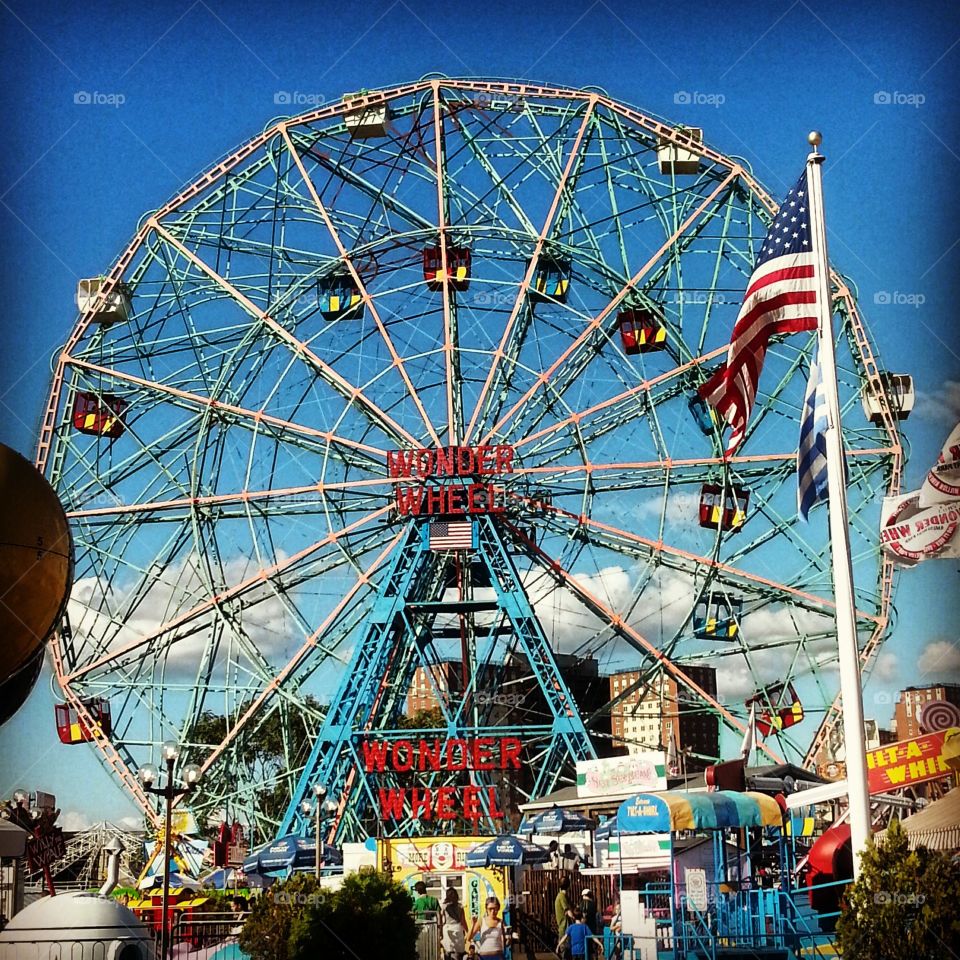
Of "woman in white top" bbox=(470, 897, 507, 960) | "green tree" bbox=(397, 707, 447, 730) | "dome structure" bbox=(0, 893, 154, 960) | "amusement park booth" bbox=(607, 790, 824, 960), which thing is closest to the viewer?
"dome structure" bbox=(0, 893, 154, 960)

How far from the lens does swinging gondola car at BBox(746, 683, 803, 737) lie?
3884cm

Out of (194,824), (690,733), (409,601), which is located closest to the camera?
(409,601)

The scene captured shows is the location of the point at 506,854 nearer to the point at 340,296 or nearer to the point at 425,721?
the point at 340,296

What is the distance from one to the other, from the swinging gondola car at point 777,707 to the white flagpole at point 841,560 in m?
23.1

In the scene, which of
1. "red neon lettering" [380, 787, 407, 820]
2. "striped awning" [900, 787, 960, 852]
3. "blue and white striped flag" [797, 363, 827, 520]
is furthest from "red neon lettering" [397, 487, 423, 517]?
"blue and white striped flag" [797, 363, 827, 520]

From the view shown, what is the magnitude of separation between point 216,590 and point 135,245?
35.8 ft

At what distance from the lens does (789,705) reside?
39.4 m

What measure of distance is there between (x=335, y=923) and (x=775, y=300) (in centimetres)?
863

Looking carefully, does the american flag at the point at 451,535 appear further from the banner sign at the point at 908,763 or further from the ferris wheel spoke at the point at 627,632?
the banner sign at the point at 908,763

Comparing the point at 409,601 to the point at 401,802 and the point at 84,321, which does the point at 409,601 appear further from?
the point at 84,321

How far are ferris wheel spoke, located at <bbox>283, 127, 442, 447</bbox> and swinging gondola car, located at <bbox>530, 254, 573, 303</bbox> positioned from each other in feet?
13.6

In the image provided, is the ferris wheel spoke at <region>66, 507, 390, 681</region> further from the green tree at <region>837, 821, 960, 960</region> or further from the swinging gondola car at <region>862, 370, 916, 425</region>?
the green tree at <region>837, 821, 960, 960</region>

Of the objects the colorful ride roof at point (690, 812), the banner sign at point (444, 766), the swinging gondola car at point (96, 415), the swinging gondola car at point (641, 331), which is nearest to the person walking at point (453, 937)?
the colorful ride roof at point (690, 812)

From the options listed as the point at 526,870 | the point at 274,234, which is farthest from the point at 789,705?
the point at 274,234
